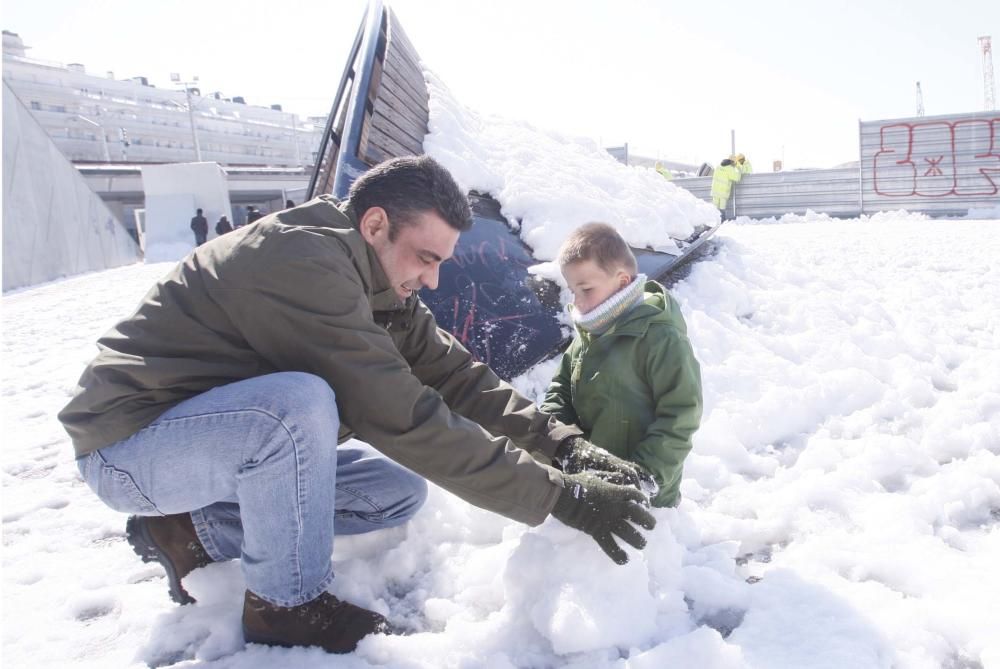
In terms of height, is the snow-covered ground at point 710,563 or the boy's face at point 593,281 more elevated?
the boy's face at point 593,281

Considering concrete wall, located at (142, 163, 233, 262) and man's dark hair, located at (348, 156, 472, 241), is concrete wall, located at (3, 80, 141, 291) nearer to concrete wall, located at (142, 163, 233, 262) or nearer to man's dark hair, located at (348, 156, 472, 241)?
concrete wall, located at (142, 163, 233, 262)

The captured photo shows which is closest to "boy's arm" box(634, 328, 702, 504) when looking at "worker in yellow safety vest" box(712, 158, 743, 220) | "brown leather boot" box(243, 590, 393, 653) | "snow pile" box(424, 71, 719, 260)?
"brown leather boot" box(243, 590, 393, 653)

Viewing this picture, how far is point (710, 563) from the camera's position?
167 centimetres

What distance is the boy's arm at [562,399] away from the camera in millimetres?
2071

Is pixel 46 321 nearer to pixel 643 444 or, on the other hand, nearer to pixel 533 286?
pixel 533 286

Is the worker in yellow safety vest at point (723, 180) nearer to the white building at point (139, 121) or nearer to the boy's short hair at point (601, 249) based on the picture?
the boy's short hair at point (601, 249)

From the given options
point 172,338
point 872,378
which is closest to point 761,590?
point 172,338

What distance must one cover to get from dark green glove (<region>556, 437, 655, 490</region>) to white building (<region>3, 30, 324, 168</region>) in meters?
30.6

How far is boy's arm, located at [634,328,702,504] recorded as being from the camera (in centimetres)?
171

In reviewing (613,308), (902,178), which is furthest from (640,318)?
(902,178)

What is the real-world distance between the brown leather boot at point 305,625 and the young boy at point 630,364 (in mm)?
821

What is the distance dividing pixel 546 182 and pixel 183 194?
19062 mm

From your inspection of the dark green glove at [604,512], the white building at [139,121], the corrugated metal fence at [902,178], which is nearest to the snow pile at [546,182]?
the dark green glove at [604,512]

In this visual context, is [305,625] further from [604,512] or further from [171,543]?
[604,512]
